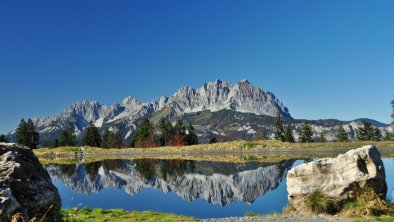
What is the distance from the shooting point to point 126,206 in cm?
3152

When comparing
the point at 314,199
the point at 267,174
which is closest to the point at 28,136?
the point at 267,174

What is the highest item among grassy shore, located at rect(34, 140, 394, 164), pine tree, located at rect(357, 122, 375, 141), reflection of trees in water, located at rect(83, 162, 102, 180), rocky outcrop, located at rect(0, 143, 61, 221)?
pine tree, located at rect(357, 122, 375, 141)

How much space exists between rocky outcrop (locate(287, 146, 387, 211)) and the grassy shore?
213 feet

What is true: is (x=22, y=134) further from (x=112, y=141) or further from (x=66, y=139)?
(x=112, y=141)

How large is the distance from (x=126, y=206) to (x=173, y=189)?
9781 mm

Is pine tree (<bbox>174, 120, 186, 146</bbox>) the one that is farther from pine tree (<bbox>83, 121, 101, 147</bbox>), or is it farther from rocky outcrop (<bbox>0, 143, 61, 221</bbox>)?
rocky outcrop (<bbox>0, 143, 61, 221</bbox>)

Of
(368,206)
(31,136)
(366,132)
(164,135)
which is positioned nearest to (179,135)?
(164,135)

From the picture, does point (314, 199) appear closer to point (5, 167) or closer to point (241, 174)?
point (5, 167)

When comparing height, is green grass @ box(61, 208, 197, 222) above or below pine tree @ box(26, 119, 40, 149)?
below

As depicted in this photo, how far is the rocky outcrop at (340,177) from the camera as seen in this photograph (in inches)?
817

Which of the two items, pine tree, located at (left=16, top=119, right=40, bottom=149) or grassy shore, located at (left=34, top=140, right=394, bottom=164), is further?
pine tree, located at (left=16, top=119, right=40, bottom=149)

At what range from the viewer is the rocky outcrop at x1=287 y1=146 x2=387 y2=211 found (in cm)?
2075

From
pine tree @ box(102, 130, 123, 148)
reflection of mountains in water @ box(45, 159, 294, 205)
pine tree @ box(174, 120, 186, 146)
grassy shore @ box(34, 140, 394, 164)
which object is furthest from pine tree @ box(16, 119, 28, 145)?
reflection of mountains in water @ box(45, 159, 294, 205)

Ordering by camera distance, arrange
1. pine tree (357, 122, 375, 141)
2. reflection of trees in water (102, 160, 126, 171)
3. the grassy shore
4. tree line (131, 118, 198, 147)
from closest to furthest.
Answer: reflection of trees in water (102, 160, 126, 171) → the grassy shore → pine tree (357, 122, 375, 141) → tree line (131, 118, 198, 147)
